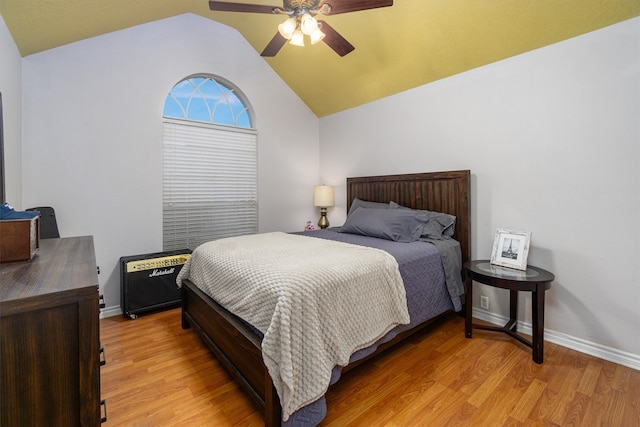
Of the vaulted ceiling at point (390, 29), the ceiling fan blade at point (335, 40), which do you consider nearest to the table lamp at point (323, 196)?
the vaulted ceiling at point (390, 29)

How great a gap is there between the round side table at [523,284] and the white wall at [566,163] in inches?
12.7

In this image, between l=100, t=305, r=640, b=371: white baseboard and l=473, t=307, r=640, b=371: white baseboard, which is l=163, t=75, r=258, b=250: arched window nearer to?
l=100, t=305, r=640, b=371: white baseboard

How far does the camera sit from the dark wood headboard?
8.80ft

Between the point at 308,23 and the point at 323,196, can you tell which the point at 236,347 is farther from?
the point at 323,196

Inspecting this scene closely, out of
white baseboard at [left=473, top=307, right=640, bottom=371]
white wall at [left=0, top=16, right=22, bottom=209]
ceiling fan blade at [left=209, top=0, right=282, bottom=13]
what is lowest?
white baseboard at [left=473, top=307, right=640, bottom=371]

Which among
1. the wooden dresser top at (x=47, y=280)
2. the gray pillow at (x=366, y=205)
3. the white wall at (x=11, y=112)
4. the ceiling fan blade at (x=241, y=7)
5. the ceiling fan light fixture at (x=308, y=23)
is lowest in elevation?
the wooden dresser top at (x=47, y=280)

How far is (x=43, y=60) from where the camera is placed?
245 centimetres

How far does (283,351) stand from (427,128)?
8.80ft

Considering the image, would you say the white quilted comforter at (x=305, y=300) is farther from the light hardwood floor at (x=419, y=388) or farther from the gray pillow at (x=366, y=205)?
the gray pillow at (x=366, y=205)

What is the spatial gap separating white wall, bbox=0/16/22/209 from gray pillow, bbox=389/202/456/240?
10.4ft

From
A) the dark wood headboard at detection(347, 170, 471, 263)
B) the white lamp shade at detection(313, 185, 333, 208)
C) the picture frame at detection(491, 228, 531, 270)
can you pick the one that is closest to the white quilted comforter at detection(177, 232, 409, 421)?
the picture frame at detection(491, 228, 531, 270)

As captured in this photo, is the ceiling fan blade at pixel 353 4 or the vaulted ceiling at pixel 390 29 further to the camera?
the vaulted ceiling at pixel 390 29

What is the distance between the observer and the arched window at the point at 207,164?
3.19 meters

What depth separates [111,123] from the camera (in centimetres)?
277
